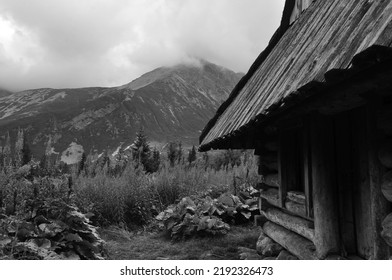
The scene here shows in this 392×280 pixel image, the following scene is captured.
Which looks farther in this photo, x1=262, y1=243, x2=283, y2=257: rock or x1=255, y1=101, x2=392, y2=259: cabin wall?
x1=262, y1=243, x2=283, y2=257: rock

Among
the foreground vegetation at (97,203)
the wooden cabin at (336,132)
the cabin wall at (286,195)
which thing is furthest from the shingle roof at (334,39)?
the foreground vegetation at (97,203)

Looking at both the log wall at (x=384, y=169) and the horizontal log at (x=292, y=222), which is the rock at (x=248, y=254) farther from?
the log wall at (x=384, y=169)

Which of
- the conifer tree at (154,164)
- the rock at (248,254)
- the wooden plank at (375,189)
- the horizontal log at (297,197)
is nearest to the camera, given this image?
A: the wooden plank at (375,189)

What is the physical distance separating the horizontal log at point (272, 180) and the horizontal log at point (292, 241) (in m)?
0.54

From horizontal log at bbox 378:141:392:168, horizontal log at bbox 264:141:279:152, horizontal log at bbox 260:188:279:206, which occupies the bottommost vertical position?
horizontal log at bbox 260:188:279:206

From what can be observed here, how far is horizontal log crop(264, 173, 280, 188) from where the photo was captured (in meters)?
4.77

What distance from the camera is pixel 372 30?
6.77ft

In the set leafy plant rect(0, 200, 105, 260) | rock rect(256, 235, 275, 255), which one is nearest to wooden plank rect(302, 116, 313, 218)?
rock rect(256, 235, 275, 255)

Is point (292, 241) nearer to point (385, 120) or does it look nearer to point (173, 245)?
point (385, 120)

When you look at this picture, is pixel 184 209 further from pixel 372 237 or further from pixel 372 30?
pixel 372 30

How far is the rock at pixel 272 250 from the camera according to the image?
15.5 ft

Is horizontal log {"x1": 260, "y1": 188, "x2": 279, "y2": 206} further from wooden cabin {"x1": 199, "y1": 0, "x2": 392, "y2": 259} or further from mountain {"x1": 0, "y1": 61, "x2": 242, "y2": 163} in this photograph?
mountain {"x1": 0, "y1": 61, "x2": 242, "y2": 163}

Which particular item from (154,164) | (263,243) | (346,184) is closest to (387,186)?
(346,184)
